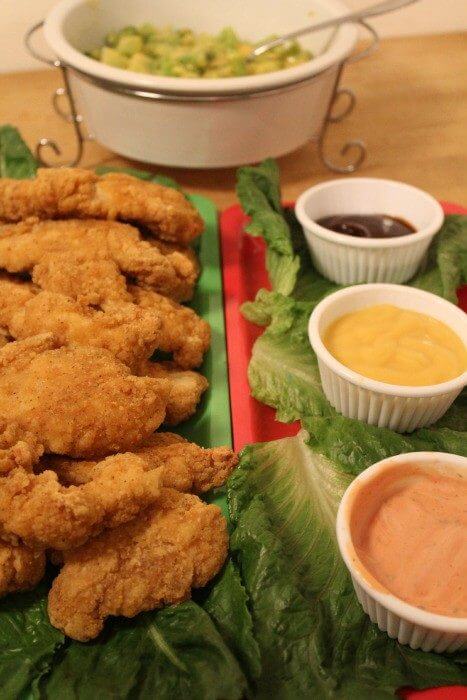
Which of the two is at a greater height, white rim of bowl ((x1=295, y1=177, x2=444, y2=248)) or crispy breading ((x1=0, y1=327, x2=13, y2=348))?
white rim of bowl ((x1=295, y1=177, x2=444, y2=248))

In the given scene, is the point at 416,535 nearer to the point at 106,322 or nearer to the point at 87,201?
the point at 106,322

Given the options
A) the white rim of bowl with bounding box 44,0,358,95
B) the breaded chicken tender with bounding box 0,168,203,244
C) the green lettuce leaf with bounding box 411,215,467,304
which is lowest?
the green lettuce leaf with bounding box 411,215,467,304

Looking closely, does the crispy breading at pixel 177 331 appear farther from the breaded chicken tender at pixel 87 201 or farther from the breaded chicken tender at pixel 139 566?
the breaded chicken tender at pixel 139 566

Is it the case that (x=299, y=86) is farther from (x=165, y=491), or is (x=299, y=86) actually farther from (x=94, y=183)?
(x=165, y=491)

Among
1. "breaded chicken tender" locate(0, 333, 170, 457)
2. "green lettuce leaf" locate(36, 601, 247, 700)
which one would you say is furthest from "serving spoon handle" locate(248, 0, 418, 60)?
"green lettuce leaf" locate(36, 601, 247, 700)

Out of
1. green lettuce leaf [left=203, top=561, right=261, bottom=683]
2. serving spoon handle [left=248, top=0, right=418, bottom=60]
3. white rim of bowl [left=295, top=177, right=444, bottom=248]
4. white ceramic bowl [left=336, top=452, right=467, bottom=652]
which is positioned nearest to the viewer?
white ceramic bowl [left=336, top=452, right=467, bottom=652]

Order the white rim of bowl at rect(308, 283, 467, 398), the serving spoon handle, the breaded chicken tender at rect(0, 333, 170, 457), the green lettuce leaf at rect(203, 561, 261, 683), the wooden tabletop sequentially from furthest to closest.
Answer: the wooden tabletop, the serving spoon handle, the white rim of bowl at rect(308, 283, 467, 398), the breaded chicken tender at rect(0, 333, 170, 457), the green lettuce leaf at rect(203, 561, 261, 683)

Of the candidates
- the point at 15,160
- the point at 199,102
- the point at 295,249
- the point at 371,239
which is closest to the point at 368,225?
the point at 371,239

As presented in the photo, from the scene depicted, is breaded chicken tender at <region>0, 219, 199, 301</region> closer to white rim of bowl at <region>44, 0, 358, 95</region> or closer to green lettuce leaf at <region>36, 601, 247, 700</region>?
white rim of bowl at <region>44, 0, 358, 95</region>

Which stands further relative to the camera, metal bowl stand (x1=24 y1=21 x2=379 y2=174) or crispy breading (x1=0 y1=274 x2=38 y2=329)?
metal bowl stand (x1=24 y1=21 x2=379 y2=174)
